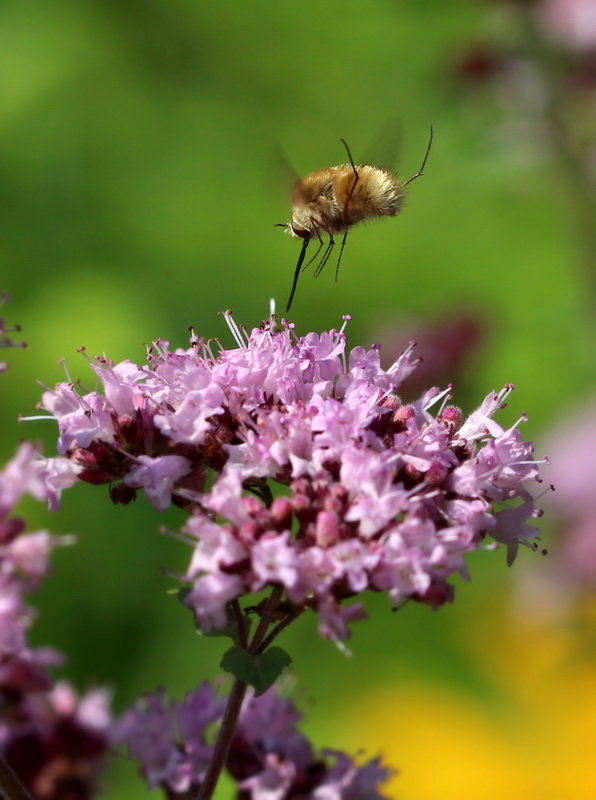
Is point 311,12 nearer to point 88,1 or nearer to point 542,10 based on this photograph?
point 88,1

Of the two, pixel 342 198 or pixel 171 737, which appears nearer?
pixel 171 737

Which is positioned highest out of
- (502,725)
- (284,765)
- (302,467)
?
(502,725)

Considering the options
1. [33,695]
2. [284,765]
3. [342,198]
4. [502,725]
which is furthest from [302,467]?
[502,725]

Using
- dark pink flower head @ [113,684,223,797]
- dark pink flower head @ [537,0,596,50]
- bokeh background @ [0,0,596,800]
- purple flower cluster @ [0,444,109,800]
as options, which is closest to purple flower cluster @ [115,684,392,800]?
dark pink flower head @ [113,684,223,797]

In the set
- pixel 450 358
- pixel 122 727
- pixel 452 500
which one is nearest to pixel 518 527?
pixel 452 500

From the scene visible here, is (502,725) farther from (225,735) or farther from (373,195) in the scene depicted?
(225,735)

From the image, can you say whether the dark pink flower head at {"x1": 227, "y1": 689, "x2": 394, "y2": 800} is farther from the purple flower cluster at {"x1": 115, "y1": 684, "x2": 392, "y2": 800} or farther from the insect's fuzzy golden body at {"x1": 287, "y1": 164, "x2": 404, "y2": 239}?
the insect's fuzzy golden body at {"x1": 287, "y1": 164, "x2": 404, "y2": 239}

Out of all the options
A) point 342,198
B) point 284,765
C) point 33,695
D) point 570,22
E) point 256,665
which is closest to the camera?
point 33,695
